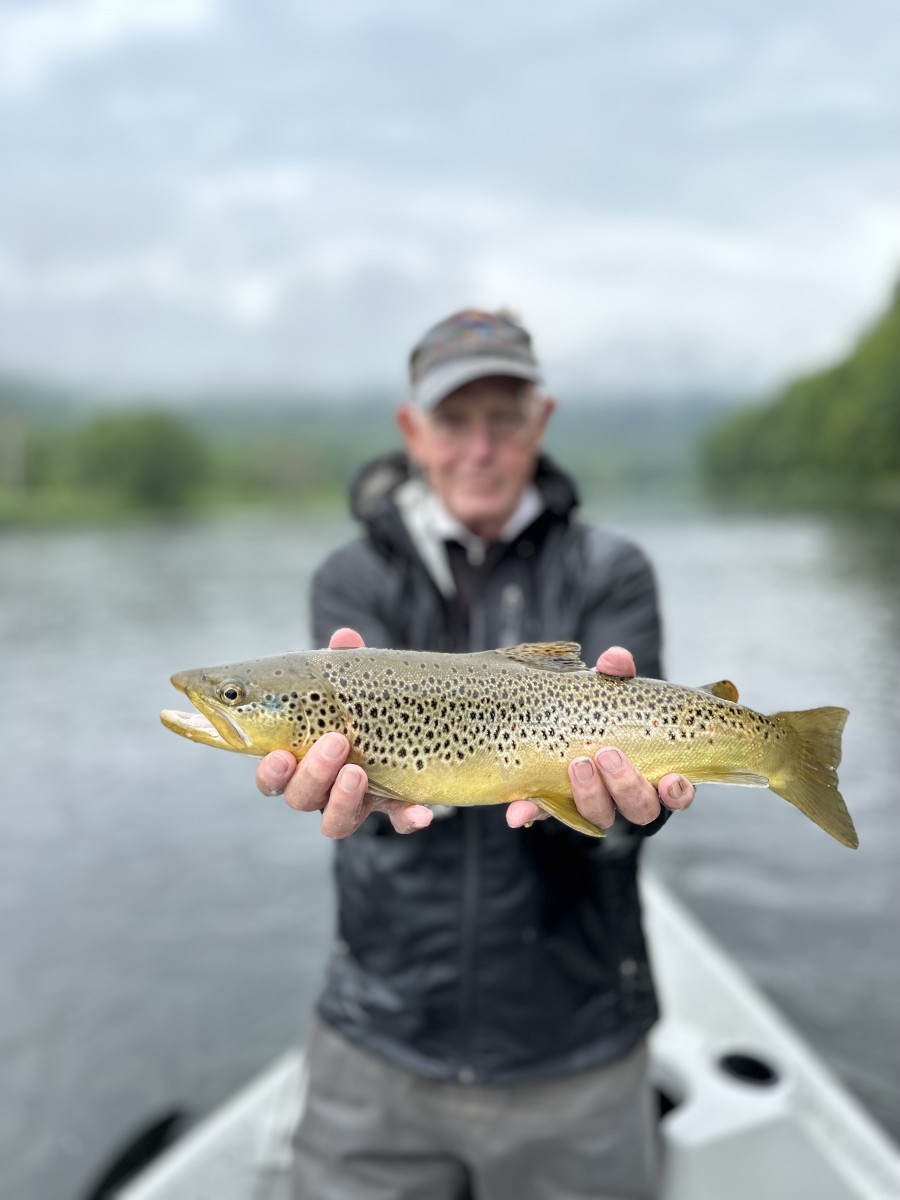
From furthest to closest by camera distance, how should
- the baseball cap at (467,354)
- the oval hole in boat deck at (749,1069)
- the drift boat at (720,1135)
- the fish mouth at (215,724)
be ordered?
1. the oval hole in boat deck at (749,1069)
2. the drift boat at (720,1135)
3. the baseball cap at (467,354)
4. the fish mouth at (215,724)

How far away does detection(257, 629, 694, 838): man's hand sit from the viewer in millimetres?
2393

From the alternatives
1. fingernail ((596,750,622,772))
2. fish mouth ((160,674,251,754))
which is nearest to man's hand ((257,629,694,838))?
fingernail ((596,750,622,772))

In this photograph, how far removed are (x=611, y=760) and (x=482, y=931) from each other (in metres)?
1.06

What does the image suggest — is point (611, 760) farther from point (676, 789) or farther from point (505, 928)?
point (505, 928)

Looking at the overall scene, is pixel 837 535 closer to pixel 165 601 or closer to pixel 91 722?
pixel 165 601

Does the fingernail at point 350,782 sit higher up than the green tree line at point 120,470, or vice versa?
the fingernail at point 350,782

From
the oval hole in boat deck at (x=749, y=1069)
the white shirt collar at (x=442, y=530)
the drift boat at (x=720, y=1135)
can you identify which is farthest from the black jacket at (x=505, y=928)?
the oval hole in boat deck at (x=749, y=1069)

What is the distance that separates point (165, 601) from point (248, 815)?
64.6ft

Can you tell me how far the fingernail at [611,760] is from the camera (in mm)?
2461

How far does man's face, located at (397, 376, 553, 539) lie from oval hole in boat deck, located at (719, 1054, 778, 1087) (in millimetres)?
2893

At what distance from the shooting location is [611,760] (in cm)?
246

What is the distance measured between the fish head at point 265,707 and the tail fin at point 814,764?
4.09 feet

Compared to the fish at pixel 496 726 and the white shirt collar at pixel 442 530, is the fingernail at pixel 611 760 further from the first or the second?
the white shirt collar at pixel 442 530

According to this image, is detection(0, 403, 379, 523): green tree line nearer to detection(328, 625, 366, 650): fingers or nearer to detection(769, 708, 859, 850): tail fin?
detection(328, 625, 366, 650): fingers
